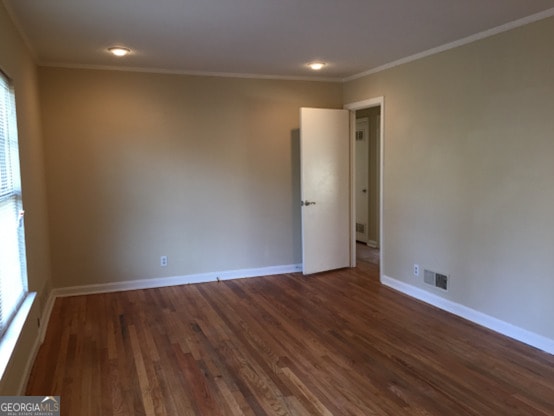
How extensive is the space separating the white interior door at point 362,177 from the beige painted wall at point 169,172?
1.69 metres

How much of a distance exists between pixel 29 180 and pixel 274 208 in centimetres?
274

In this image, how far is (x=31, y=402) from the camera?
8.02ft

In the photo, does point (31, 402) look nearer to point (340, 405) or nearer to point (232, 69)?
point (340, 405)

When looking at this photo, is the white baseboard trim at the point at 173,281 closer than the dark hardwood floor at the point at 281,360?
No

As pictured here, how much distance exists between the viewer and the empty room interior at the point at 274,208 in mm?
2758

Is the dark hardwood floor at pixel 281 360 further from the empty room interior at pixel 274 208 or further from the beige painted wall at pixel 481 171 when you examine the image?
the beige painted wall at pixel 481 171

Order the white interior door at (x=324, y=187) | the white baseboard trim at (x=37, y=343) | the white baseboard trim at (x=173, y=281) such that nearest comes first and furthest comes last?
the white baseboard trim at (x=37, y=343) < the white baseboard trim at (x=173, y=281) < the white interior door at (x=324, y=187)

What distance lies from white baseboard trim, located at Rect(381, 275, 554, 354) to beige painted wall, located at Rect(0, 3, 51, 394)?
3.41 metres

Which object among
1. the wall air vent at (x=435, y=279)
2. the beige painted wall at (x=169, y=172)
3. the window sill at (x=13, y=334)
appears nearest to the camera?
the window sill at (x=13, y=334)

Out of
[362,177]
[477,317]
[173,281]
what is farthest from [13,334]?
[362,177]

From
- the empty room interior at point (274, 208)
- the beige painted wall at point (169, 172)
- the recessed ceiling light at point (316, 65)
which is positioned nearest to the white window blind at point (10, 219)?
the empty room interior at point (274, 208)

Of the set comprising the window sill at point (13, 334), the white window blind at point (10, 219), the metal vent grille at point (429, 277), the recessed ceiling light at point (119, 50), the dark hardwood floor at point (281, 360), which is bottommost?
the dark hardwood floor at point (281, 360)

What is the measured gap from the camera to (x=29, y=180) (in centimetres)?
332

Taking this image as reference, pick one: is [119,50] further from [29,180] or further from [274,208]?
[274,208]
